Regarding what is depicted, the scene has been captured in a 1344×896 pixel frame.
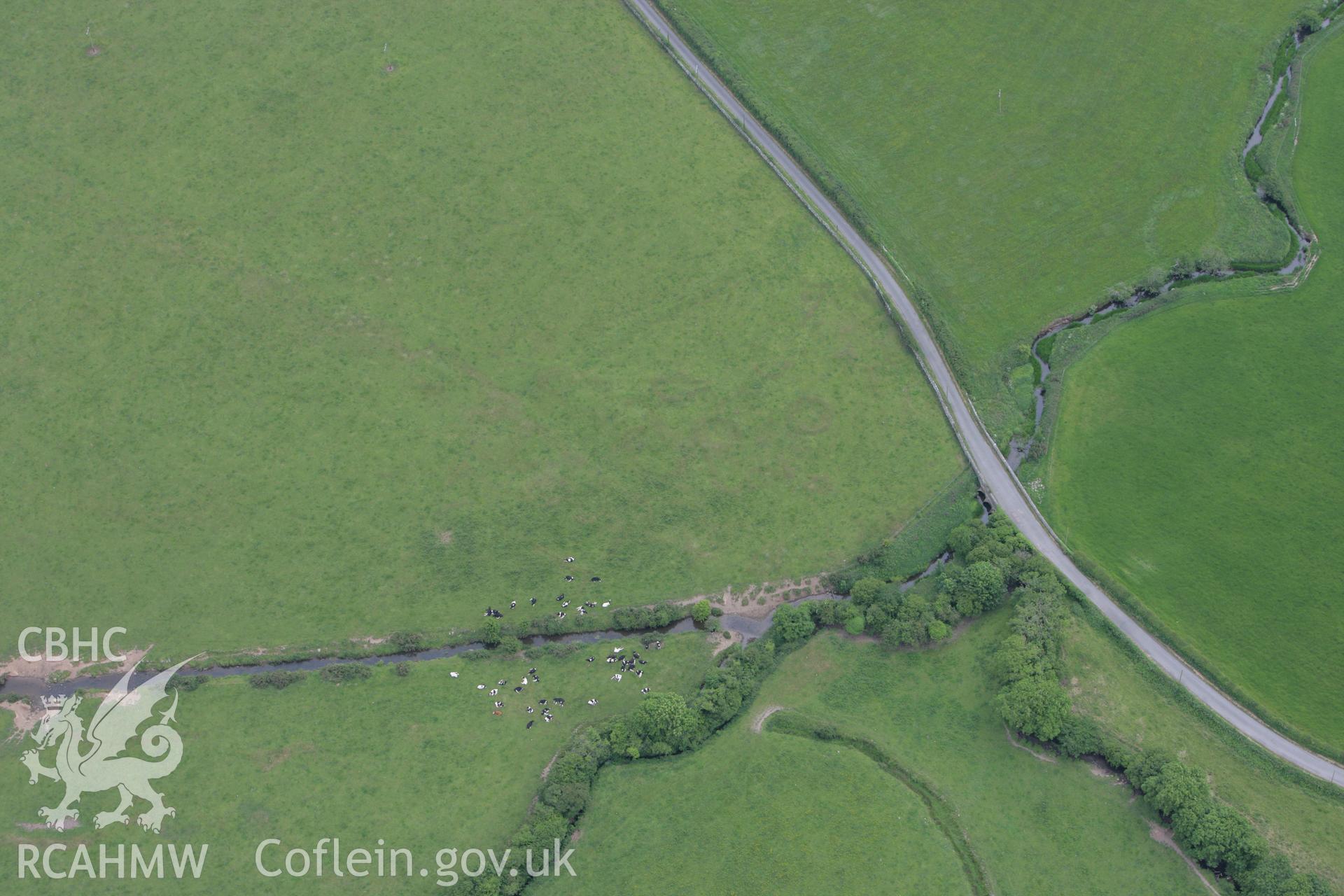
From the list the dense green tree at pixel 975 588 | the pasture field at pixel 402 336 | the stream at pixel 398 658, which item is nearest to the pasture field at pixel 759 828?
the stream at pixel 398 658

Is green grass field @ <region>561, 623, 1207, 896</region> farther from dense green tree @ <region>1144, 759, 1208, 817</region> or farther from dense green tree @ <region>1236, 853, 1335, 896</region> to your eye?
dense green tree @ <region>1236, 853, 1335, 896</region>

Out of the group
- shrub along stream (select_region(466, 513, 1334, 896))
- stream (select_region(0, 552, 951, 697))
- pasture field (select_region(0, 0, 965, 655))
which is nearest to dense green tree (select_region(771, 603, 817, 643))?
shrub along stream (select_region(466, 513, 1334, 896))

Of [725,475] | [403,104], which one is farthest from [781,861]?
[403,104]

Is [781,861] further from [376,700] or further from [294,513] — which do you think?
[294,513]

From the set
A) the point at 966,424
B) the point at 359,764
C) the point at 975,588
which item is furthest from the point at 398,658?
the point at 966,424

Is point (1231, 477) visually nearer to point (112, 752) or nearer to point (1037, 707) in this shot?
point (1037, 707)

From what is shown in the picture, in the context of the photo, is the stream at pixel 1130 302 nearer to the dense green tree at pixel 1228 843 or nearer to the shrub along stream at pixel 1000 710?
the shrub along stream at pixel 1000 710
